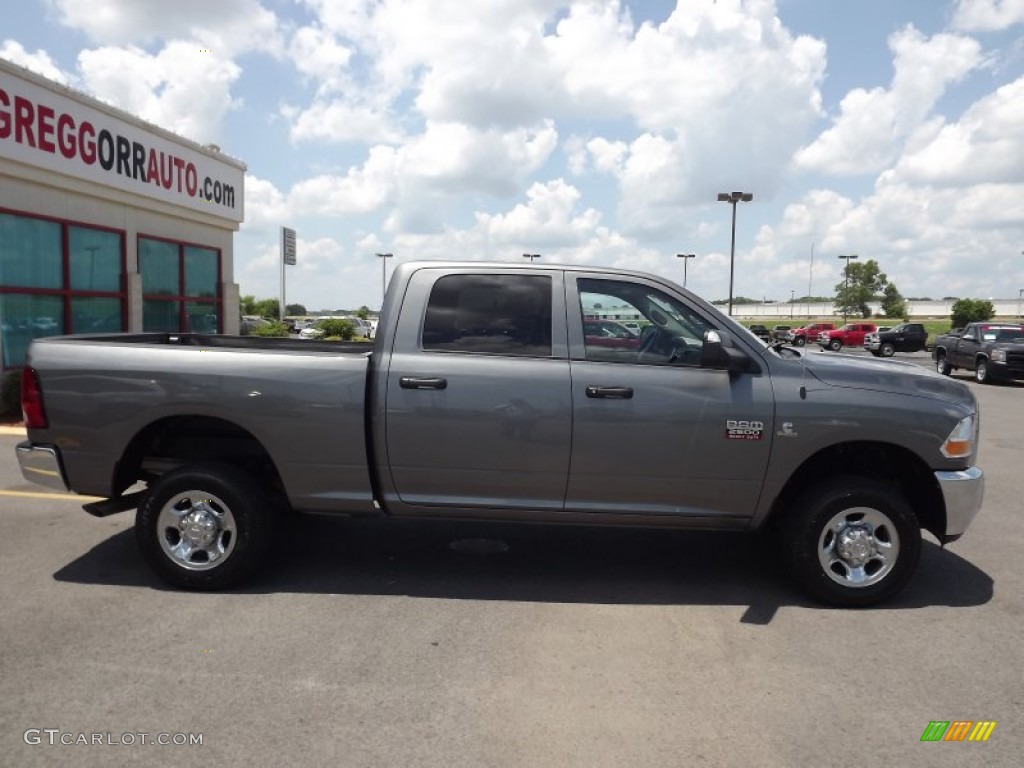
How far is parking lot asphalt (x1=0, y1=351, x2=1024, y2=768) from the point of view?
3086mm

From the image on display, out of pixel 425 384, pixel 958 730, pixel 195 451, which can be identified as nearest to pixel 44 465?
pixel 195 451

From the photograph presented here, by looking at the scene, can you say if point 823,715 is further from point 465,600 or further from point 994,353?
point 994,353

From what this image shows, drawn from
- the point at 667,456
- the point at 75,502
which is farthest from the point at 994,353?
the point at 75,502

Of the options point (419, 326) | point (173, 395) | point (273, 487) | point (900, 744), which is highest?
point (419, 326)

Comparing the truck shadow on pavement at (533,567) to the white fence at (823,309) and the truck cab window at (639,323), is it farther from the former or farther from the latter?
the white fence at (823,309)

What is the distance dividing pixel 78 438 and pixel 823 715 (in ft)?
14.1

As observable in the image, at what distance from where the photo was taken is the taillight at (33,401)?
15.2 feet

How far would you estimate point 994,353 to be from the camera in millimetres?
21094

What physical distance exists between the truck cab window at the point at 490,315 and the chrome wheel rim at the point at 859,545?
197 centimetres

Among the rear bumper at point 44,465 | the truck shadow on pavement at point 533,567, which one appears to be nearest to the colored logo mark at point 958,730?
the truck shadow on pavement at point 533,567

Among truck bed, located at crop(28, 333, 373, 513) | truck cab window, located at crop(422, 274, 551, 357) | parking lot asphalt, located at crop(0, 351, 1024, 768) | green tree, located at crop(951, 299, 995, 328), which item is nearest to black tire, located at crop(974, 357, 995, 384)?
parking lot asphalt, located at crop(0, 351, 1024, 768)

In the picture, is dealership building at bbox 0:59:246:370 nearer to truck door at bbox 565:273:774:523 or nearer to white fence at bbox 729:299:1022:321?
truck door at bbox 565:273:774:523

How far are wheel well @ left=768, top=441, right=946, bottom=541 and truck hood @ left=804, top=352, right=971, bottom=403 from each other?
35 centimetres

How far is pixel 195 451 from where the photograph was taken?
5051 millimetres
